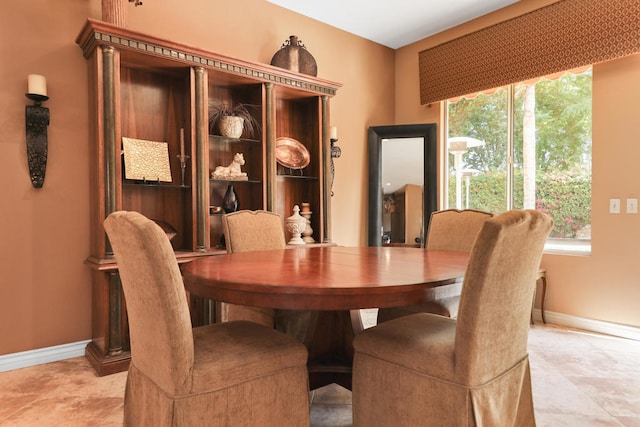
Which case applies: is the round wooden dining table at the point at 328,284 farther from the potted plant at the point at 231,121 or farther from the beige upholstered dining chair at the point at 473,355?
the potted plant at the point at 231,121

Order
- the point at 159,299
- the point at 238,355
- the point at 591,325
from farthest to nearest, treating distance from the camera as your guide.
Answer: the point at 591,325
the point at 238,355
the point at 159,299

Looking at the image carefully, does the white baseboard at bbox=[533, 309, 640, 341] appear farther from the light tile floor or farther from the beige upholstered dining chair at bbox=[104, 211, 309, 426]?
the beige upholstered dining chair at bbox=[104, 211, 309, 426]

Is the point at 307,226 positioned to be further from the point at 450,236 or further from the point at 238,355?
the point at 238,355

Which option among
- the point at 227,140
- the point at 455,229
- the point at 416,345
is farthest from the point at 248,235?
the point at 416,345

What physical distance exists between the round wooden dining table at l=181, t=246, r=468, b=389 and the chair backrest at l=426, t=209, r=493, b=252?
1.71 feet

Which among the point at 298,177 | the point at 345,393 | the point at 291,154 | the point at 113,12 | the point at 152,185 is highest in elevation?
the point at 113,12

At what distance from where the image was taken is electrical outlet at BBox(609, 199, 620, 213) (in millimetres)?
3128

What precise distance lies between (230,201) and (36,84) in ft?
4.82

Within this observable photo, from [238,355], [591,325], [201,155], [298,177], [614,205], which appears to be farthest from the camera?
[298,177]

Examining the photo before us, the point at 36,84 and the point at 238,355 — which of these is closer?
the point at 238,355

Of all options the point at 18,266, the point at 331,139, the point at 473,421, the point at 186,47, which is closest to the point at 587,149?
the point at 331,139

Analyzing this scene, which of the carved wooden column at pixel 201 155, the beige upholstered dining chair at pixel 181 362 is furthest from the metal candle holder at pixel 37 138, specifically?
the beige upholstered dining chair at pixel 181 362

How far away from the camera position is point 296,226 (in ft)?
11.8

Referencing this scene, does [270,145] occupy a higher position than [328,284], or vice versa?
[270,145]
